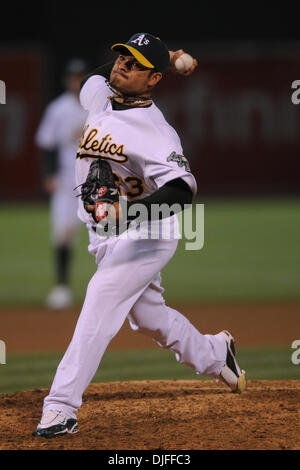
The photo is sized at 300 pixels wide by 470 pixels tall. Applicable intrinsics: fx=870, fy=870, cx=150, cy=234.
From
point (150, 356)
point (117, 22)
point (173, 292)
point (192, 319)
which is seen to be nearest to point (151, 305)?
point (150, 356)

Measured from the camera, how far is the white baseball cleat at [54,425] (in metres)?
3.68

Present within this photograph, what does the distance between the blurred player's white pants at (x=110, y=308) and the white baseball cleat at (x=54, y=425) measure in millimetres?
29

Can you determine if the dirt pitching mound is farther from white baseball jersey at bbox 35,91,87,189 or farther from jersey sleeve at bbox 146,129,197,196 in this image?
white baseball jersey at bbox 35,91,87,189

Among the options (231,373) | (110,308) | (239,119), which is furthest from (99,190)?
(239,119)

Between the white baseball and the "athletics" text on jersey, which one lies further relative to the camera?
the white baseball

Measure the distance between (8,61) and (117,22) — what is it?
317 centimetres

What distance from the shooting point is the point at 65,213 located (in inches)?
320

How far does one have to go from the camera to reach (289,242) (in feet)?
42.1

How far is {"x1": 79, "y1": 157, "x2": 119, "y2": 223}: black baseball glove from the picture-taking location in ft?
12.3

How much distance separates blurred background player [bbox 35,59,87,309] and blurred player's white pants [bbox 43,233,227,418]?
4.08 metres

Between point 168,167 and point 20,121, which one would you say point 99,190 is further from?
point 20,121

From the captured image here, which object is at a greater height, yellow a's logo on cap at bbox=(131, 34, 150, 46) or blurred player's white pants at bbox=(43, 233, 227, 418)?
yellow a's logo on cap at bbox=(131, 34, 150, 46)

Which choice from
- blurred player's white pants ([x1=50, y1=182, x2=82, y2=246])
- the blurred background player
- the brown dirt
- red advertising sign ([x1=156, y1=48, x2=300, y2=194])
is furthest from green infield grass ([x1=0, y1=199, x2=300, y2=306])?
the brown dirt

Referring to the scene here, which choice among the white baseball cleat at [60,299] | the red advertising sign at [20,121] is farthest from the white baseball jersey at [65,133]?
the red advertising sign at [20,121]
